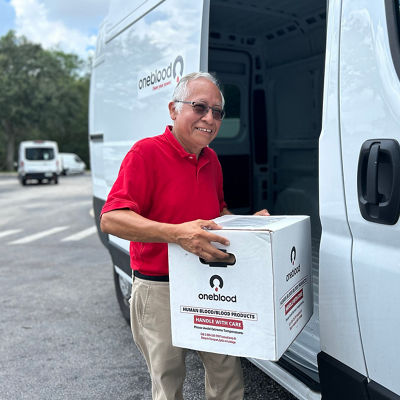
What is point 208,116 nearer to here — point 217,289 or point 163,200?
point 163,200

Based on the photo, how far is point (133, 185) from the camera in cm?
183

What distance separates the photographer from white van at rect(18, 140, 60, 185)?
2316 cm

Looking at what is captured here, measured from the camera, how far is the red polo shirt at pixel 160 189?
1.84m

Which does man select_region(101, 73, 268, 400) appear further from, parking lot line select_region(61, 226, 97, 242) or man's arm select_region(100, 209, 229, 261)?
parking lot line select_region(61, 226, 97, 242)

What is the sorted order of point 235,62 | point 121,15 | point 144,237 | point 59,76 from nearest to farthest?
point 144,237
point 121,15
point 235,62
point 59,76

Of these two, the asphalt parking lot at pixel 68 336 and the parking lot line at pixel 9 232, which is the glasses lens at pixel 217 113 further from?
the parking lot line at pixel 9 232

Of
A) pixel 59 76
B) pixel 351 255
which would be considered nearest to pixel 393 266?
pixel 351 255

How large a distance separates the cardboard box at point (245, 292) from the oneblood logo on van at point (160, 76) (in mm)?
1151

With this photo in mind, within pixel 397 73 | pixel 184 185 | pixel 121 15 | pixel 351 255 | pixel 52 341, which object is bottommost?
pixel 52 341

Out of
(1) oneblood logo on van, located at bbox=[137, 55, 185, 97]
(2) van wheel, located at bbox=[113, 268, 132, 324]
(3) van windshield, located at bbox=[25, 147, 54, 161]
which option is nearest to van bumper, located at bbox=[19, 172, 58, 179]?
(3) van windshield, located at bbox=[25, 147, 54, 161]

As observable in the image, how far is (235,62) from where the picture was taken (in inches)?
156

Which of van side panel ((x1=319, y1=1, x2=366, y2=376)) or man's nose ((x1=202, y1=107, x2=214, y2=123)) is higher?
man's nose ((x1=202, y1=107, x2=214, y2=123))

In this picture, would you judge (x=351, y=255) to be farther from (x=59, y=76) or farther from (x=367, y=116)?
(x=59, y=76)

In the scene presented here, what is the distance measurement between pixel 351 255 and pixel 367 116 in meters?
0.45
